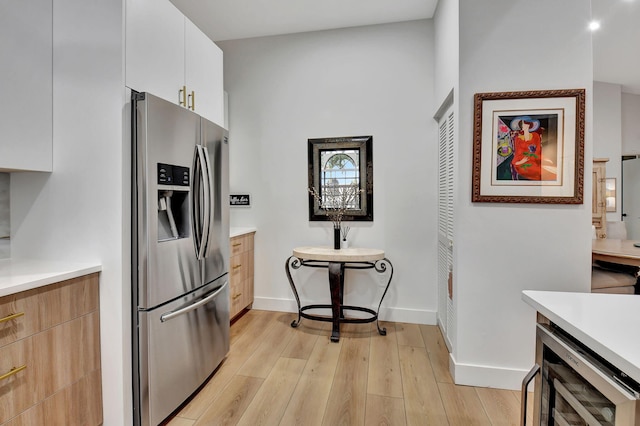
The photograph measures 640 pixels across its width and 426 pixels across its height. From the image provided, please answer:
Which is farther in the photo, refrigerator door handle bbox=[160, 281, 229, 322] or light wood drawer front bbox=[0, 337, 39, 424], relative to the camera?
refrigerator door handle bbox=[160, 281, 229, 322]

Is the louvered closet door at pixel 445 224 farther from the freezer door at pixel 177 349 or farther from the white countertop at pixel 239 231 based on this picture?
the white countertop at pixel 239 231

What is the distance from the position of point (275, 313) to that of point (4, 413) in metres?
2.34

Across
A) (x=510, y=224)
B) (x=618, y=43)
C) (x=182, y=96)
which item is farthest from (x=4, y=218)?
(x=618, y=43)

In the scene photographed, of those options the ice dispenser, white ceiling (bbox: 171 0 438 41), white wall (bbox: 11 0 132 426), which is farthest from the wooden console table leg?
white ceiling (bbox: 171 0 438 41)

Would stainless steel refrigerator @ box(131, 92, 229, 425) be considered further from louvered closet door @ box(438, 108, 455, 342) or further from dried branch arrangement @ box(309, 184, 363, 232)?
louvered closet door @ box(438, 108, 455, 342)

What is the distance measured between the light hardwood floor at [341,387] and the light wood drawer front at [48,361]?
0.61 meters

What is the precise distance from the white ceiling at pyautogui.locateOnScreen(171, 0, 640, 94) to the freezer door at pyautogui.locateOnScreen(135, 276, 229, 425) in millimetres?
2470

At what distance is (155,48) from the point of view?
1.73 metres

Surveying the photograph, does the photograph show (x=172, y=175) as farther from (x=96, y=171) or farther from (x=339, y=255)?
(x=339, y=255)

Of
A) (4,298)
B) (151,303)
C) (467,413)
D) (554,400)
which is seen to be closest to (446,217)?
(467,413)

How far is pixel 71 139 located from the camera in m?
1.61

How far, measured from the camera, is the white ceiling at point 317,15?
2818 mm

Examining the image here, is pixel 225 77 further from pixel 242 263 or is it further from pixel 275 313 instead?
pixel 275 313

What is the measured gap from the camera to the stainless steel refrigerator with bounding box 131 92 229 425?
156 centimetres
